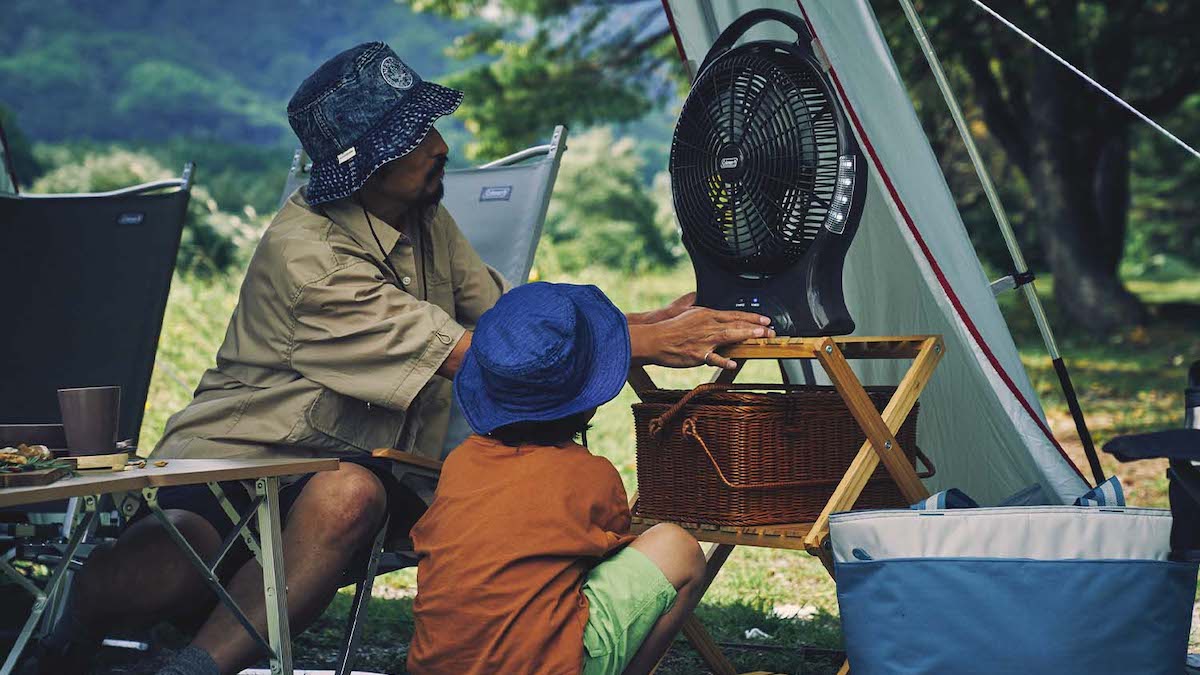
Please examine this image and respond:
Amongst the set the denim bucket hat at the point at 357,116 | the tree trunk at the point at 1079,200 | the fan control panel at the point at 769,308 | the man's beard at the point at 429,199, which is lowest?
the tree trunk at the point at 1079,200

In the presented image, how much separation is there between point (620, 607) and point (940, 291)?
98cm


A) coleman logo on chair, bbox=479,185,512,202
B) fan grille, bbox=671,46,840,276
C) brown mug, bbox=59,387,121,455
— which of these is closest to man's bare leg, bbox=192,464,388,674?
brown mug, bbox=59,387,121,455

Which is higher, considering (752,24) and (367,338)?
(752,24)

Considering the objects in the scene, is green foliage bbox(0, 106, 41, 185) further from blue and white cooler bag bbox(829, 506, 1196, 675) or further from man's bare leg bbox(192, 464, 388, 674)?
blue and white cooler bag bbox(829, 506, 1196, 675)

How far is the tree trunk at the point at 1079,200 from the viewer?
988cm

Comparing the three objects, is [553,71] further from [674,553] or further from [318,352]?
[674,553]

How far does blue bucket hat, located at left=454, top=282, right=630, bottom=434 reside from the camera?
2.12m

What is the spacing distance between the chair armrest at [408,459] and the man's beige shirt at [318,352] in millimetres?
98

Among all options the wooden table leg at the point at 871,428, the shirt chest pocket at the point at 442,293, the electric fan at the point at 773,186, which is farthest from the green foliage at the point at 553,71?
the wooden table leg at the point at 871,428

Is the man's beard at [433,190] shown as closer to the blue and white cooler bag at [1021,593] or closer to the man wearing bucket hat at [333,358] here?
the man wearing bucket hat at [333,358]

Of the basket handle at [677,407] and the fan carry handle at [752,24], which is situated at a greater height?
the fan carry handle at [752,24]

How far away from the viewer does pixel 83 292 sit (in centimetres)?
350

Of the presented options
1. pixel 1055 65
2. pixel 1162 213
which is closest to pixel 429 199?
pixel 1055 65

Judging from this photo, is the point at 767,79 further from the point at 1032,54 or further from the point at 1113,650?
the point at 1032,54
